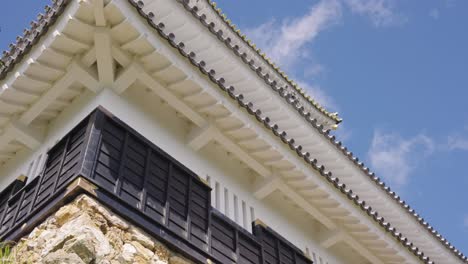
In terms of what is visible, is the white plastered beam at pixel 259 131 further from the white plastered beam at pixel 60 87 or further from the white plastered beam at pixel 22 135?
the white plastered beam at pixel 22 135

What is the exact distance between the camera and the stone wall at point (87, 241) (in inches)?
204

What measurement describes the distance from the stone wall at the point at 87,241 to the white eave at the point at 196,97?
2.13 metres

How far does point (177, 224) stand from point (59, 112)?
2.50m

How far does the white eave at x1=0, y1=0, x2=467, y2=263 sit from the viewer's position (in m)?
6.93

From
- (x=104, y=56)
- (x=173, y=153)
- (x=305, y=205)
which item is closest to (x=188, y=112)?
(x=173, y=153)

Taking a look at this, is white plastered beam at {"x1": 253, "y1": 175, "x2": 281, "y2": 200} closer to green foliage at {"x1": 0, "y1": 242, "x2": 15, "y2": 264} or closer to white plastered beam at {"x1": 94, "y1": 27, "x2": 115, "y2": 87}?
white plastered beam at {"x1": 94, "y1": 27, "x2": 115, "y2": 87}

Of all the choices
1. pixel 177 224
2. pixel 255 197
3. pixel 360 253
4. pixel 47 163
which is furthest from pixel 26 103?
pixel 360 253

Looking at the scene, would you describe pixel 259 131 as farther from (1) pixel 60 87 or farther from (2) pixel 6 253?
(2) pixel 6 253

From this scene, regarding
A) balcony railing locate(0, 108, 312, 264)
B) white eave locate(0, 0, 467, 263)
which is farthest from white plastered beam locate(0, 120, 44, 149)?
balcony railing locate(0, 108, 312, 264)

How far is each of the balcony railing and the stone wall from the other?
123mm

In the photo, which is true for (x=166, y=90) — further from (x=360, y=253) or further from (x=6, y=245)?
(x=360, y=253)

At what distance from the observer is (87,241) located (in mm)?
5230

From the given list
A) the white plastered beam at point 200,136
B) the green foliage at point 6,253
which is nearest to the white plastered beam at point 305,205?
the white plastered beam at point 200,136

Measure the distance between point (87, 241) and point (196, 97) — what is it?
2.85 metres
